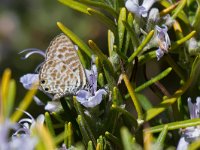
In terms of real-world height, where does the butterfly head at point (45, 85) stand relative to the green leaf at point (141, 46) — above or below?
below

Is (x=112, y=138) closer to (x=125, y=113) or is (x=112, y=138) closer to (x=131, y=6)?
(x=125, y=113)

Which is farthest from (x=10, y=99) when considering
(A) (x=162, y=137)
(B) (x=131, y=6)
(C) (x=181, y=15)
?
(C) (x=181, y=15)

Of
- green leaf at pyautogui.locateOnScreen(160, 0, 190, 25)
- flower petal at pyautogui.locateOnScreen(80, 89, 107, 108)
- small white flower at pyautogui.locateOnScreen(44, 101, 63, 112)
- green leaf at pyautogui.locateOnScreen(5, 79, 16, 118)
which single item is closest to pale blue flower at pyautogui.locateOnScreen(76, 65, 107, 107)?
flower petal at pyautogui.locateOnScreen(80, 89, 107, 108)

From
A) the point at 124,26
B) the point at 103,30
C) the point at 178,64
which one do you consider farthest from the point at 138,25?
the point at 103,30

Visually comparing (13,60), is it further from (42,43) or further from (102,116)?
(102,116)

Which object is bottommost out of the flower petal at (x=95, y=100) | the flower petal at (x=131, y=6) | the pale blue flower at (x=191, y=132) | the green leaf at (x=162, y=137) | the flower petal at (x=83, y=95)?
the pale blue flower at (x=191, y=132)

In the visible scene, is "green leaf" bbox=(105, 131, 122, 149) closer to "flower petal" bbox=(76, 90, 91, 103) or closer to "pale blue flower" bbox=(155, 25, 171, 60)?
"flower petal" bbox=(76, 90, 91, 103)

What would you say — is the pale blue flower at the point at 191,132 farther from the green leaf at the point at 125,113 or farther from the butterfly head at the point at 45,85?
the butterfly head at the point at 45,85

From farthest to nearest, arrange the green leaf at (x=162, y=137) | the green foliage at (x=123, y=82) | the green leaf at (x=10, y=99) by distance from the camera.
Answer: the green foliage at (x=123, y=82) → the green leaf at (x=162, y=137) → the green leaf at (x=10, y=99)

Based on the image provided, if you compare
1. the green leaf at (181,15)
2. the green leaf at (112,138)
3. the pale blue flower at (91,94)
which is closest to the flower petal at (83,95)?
the pale blue flower at (91,94)
